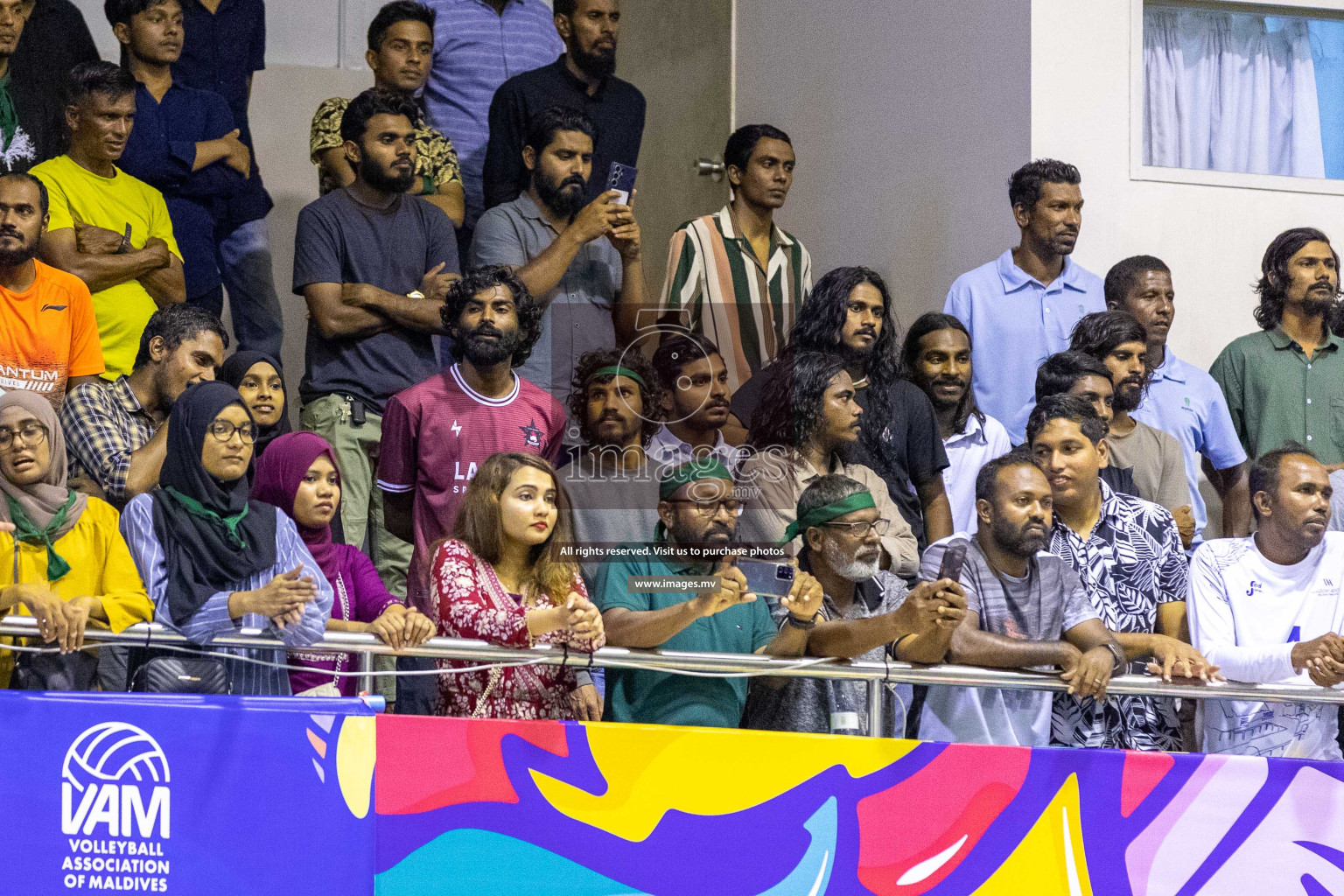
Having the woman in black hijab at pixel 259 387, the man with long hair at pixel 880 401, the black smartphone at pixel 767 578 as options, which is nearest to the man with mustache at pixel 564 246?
the man with long hair at pixel 880 401

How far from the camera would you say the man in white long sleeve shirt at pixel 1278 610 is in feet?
16.0

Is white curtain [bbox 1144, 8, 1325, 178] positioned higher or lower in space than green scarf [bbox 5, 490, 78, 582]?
higher

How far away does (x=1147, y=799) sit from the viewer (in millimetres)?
4496

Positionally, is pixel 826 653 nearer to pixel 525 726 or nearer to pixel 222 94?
pixel 525 726

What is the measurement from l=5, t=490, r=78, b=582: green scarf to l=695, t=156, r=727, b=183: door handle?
5.26m

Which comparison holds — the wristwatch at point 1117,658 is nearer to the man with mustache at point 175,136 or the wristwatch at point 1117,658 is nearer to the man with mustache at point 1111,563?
the man with mustache at point 1111,563

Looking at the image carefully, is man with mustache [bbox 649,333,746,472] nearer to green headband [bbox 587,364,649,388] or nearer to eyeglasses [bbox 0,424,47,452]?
green headband [bbox 587,364,649,388]

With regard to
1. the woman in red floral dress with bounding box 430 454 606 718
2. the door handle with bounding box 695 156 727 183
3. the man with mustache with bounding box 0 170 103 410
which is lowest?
the woman in red floral dress with bounding box 430 454 606 718

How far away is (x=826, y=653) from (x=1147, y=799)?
0.96 meters

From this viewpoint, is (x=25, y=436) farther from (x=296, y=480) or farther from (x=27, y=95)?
(x=27, y=95)

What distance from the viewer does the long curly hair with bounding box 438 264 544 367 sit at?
5410 mm

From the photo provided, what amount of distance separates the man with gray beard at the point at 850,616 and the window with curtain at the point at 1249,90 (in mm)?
3878

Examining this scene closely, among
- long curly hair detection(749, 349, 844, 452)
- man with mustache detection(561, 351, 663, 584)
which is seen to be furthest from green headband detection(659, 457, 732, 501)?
long curly hair detection(749, 349, 844, 452)

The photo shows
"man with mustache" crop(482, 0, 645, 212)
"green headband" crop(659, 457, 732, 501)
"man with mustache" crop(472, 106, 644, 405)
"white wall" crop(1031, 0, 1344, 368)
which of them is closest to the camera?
"green headband" crop(659, 457, 732, 501)
